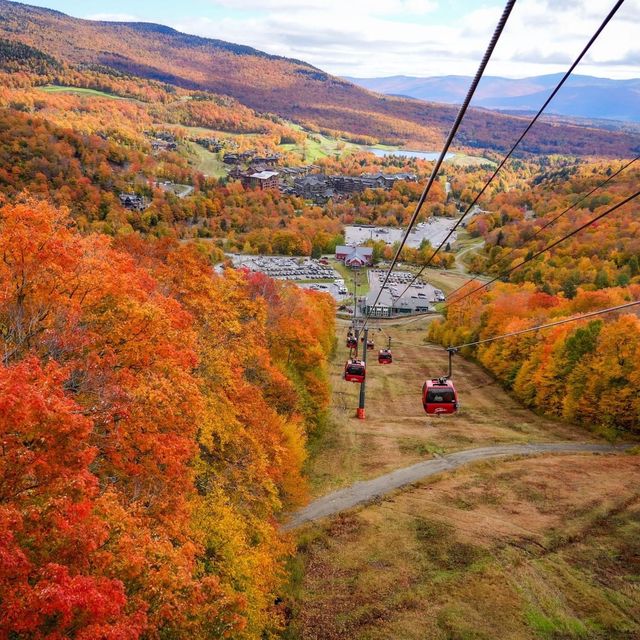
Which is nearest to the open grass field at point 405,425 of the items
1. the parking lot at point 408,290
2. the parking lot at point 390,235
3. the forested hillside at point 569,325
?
the forested hillside at point 569,325

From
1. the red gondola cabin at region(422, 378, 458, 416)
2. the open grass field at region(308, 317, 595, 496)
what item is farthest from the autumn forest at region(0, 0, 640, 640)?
the red gondola cabin at region(422, 378, 458, 416)

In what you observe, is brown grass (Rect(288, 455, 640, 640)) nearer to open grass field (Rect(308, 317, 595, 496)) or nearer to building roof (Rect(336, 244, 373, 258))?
open grass field (Rect(308, 317, 595, 496))

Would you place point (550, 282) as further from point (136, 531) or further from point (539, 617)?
point (136, 531)

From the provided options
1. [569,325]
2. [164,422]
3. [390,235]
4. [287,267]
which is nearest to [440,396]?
[164,422]

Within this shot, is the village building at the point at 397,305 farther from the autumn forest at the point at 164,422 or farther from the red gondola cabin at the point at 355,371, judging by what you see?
the red gondola cabin at the point at 355,371

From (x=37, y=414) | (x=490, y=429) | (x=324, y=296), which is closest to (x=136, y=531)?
(x=37, y=414)
